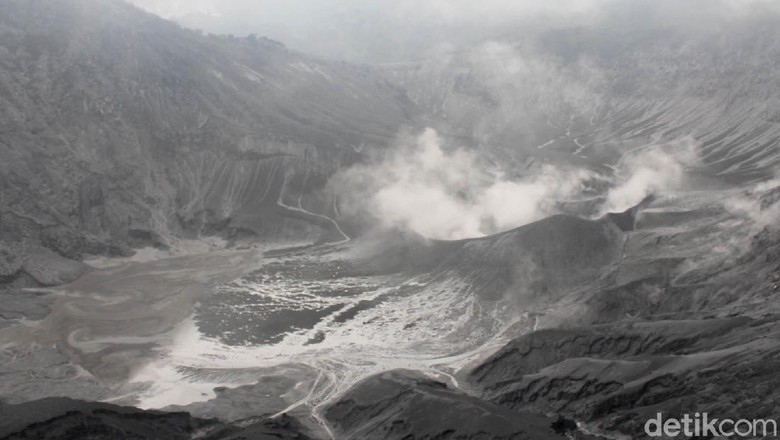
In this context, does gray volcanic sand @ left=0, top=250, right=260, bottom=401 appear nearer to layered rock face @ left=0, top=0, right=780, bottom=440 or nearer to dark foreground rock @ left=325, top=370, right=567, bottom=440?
layered rock face @ left=0, top=0, right=780, bottom=440

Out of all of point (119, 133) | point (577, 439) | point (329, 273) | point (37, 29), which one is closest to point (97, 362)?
point (329, 273)

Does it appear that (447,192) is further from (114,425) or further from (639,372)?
(114,425)

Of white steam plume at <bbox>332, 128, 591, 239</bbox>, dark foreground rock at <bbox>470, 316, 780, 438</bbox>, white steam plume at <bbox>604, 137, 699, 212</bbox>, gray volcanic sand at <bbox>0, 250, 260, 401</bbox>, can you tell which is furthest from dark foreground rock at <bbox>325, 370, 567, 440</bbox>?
white steam plume at <bbox>604, 137, 699, 212</bbox>

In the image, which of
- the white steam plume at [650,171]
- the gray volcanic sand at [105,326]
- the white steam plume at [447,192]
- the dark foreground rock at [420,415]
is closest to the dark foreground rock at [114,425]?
the dark foreground rock at [420,415]

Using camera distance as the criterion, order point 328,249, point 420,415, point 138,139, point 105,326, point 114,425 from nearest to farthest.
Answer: point 114,425, point 420,415, point 105,326, point 328,249, point 138,139

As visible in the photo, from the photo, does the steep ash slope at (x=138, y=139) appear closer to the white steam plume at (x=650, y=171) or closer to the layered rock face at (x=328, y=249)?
the layered rock face at (x=328, y=249)

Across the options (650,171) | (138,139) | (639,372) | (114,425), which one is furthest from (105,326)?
(650,171)
